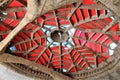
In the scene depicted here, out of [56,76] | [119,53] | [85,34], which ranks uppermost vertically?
[85,34]

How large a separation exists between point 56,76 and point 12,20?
23.9 feet

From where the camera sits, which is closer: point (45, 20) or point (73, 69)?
point (45, 20)

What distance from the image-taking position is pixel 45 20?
2042 centimetres

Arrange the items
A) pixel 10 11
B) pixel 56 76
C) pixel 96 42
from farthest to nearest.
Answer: pixel 56 76, pixel 96 42, pixel 10 11

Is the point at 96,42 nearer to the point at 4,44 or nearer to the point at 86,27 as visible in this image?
the point at 86,27

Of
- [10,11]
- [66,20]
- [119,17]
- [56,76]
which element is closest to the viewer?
[119,17]

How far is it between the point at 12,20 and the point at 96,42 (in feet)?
22.0

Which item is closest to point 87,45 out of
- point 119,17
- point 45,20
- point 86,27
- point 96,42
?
point 96,42

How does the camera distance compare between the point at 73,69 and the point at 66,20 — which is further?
the point at 73,69

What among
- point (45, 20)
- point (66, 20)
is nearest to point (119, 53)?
point (66, 20)

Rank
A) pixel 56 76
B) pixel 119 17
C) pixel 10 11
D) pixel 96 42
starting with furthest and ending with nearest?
pixel 56 76 < pixel 96 42 < pixel 10 11 < pixel 119 17

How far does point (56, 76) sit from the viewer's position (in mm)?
24828

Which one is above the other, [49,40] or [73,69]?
[49,40]

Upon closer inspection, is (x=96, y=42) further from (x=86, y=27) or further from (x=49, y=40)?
(x=49, y=40)
